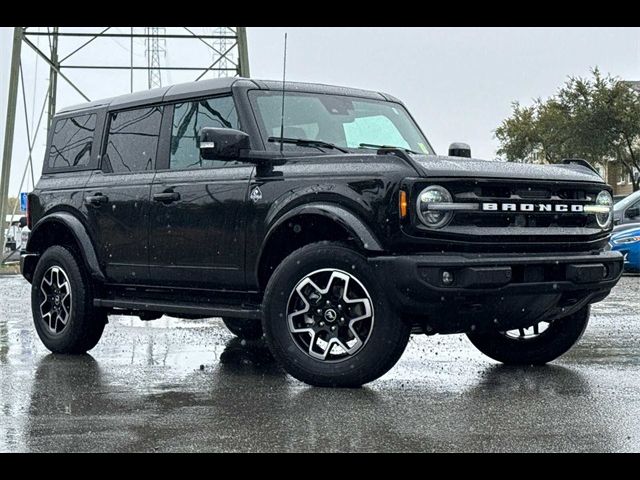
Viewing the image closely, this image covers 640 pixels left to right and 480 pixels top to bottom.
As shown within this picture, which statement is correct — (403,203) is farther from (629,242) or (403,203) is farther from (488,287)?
(629,242)

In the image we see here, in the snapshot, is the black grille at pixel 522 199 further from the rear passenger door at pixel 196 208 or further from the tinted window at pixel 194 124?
the tinted window at pixel 194 124

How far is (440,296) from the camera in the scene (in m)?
6.45

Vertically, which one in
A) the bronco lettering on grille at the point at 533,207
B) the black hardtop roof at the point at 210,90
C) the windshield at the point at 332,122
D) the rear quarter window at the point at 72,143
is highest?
the black hardtop roof at the point at 210,90

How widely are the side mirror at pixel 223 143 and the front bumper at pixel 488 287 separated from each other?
4.11ft

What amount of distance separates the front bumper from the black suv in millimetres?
12

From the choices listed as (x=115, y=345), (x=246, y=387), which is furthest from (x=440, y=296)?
(x=115, y=345)

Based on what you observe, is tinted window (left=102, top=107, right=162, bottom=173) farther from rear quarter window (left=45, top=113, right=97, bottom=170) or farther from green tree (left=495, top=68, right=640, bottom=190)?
green tree (left=495, top=68, right=640, bottom=190)

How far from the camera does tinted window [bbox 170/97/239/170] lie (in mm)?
7941

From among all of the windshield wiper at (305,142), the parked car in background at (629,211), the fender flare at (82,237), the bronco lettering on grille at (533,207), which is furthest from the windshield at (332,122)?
the parked car in background at (629,211)

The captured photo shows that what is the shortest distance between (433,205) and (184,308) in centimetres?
218

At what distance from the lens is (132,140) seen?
8.79 metres

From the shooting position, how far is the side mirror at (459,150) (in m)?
9.00
